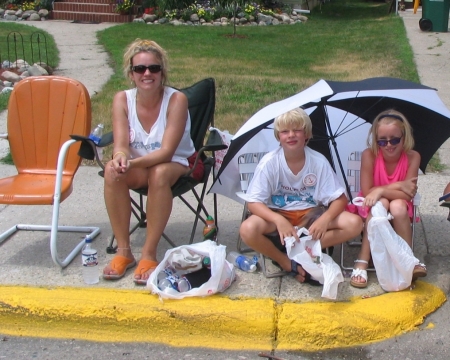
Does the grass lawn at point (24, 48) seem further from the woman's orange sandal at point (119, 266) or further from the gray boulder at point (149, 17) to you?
the woman's orange sandal at point (119, 266)

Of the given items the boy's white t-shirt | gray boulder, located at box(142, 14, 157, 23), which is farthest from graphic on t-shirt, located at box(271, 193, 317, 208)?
gray boulder, located at box(142, 14, 157, 23)

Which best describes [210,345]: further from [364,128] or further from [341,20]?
[341,20]

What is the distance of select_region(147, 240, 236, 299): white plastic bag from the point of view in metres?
3.65

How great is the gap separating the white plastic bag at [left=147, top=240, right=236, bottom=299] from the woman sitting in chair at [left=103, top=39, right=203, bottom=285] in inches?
5.4

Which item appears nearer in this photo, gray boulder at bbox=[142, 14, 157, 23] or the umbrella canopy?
the umbrella canopy

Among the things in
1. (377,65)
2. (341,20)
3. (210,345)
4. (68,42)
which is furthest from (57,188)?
(341,20)

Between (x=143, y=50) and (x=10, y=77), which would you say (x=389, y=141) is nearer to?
(x=143, y=50)

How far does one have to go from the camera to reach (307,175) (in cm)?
386

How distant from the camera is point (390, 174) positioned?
13.1ft

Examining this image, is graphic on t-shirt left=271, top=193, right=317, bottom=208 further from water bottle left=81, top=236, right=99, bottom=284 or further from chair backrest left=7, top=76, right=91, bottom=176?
chair backrest left=7, top=76, right=91, bottom=176

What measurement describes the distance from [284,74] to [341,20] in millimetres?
11431

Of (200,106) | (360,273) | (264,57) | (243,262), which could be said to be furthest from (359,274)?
(264,57)

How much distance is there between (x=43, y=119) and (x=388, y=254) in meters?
2.51

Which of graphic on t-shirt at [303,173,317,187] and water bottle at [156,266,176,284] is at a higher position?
graphic on t-shirt at [303,173,317,187]
